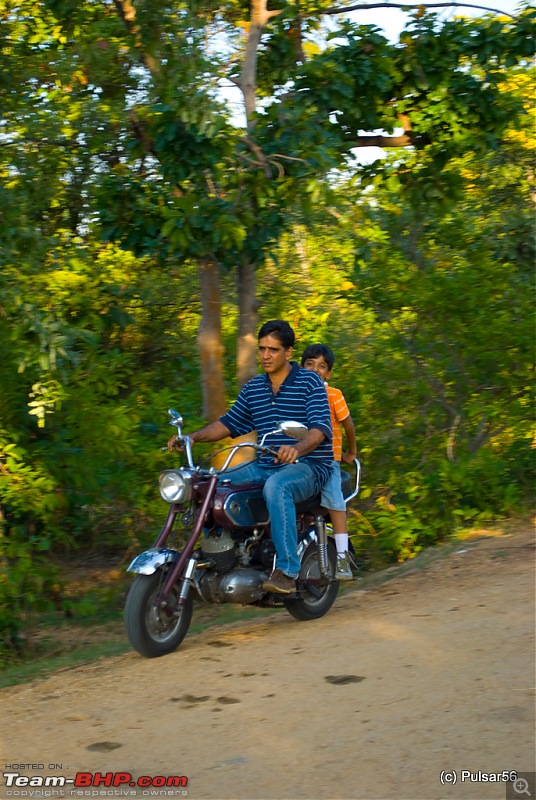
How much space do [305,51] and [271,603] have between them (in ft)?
19.8

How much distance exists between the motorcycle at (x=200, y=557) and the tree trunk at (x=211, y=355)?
8.35 feet

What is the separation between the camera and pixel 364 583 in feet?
26.3

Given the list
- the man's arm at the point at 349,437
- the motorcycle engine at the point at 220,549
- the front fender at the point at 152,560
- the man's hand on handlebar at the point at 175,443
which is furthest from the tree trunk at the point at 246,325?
the front fender at the point at 152,560

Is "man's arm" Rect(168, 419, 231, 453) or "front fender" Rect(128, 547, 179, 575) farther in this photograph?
"man's arm" Rect(168, 419, 231, 453)

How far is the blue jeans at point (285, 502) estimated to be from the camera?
5.78 meters

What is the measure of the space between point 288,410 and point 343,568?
1232 mm

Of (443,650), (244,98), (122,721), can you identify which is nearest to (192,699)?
(122,721)

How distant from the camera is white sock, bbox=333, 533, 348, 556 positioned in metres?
6.61

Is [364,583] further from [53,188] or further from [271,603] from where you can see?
[53,188]

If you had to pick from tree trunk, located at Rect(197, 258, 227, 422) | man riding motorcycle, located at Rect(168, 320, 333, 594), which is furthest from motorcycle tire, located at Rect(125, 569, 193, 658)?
tree trunk, located at Rect(197, 258, 227, 422)

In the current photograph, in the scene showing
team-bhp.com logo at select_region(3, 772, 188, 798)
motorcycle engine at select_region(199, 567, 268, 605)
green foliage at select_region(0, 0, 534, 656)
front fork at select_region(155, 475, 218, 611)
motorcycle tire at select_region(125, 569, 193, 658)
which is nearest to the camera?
team-bhp.com logo at select_region(3, 772, 188, 798)

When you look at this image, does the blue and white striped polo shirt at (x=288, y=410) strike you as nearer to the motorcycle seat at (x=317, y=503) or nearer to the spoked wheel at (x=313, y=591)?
the motorcycle seat at (x=317, y=503)

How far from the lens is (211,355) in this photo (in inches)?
338

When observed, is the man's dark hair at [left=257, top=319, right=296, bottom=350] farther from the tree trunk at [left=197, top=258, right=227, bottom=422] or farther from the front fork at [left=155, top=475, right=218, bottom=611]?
the tree trunk at [left=197, top=258, right=227, bottom=422]
